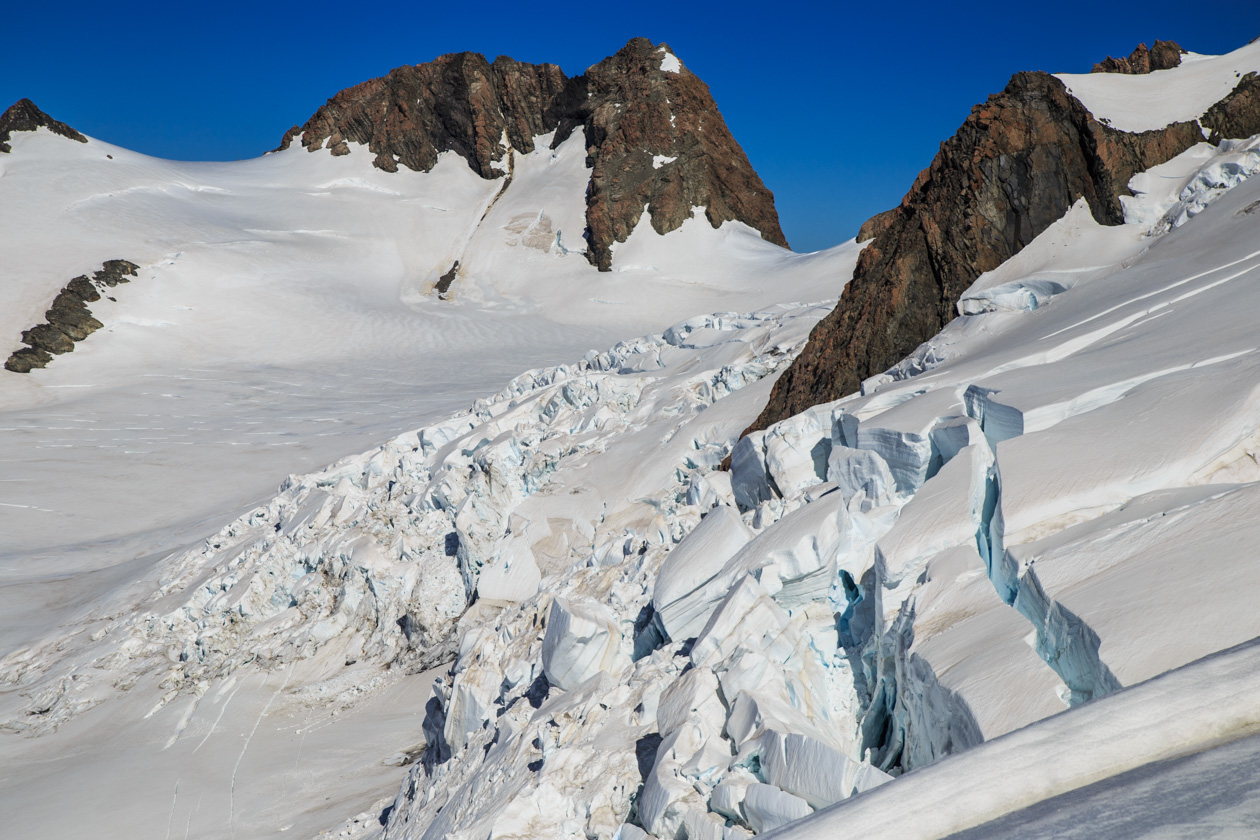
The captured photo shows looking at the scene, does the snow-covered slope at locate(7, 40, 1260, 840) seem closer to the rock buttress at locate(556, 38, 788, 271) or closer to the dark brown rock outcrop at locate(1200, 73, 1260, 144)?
the dark brown rock outcrop at locate(1200, 73, 1260, 144)

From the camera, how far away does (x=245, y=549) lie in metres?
15.3

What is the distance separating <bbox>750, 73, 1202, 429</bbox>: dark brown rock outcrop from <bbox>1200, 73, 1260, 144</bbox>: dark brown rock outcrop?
0.23m

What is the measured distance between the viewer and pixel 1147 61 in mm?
15352

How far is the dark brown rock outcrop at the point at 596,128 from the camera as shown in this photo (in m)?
50.3

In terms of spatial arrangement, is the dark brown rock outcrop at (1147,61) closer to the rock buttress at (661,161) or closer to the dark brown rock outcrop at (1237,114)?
the dark brown rock outcrop at (1237,114)

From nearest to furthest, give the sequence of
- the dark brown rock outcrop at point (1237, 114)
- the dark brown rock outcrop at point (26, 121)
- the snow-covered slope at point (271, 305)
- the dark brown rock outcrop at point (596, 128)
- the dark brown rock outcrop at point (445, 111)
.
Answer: the dark brown rock outcrop at point (1237, 114), the snow-covered slope at point (271, 305), the dark brown rock outcrop at point (596, 128), the dark brown rock outcrop at point (26, 121), the dark brown rock outcrop at point (445, 111)

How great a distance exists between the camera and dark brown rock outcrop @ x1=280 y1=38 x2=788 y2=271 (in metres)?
50.3

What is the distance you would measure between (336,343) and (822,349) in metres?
34.0

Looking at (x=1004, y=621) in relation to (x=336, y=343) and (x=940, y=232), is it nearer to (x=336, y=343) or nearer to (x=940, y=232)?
(x=940, y=232)

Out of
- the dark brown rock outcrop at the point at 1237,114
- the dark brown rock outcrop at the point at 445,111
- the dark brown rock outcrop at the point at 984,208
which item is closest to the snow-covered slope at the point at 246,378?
the dark brown rock outcrop at the point at 445,111

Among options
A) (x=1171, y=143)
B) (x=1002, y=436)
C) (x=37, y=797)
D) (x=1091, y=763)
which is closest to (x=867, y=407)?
(x=1002, y=436)

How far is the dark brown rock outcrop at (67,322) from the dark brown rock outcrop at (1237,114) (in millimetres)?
41404

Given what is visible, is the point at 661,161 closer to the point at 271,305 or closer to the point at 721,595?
the point at 271,305

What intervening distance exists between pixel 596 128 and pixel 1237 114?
47.7 meters
